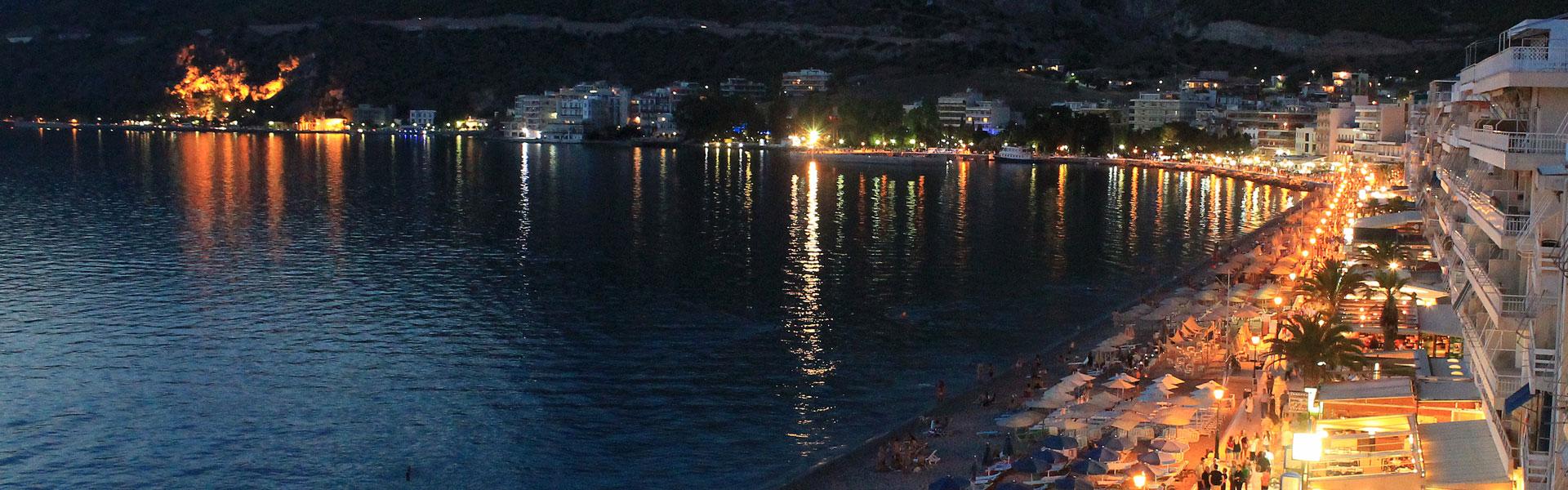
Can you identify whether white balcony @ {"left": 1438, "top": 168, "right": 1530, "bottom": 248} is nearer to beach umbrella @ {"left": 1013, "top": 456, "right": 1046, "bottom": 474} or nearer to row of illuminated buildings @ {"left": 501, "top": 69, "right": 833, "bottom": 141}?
beach umbrella @ {"left": 1013, "top": 456, "right": 1046, "bottom": 474}

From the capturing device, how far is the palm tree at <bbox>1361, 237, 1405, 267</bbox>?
2514 centimetres

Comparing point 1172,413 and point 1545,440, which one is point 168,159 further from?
point 1545,440

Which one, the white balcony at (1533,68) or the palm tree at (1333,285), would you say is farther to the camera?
the palm tree at (1333,285)

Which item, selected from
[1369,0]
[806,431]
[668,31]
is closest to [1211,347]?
[806,431]

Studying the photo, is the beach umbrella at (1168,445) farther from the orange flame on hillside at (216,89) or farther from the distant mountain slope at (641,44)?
the orange flame on hillside at (216,89)

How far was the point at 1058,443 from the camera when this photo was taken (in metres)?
16.0

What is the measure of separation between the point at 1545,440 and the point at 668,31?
474 feet

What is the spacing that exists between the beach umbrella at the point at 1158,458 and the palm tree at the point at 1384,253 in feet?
37.9

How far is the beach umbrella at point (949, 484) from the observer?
14.5 meters

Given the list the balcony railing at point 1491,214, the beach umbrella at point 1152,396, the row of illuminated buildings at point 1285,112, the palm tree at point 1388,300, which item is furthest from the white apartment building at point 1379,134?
the balcony railing at point 1491,214

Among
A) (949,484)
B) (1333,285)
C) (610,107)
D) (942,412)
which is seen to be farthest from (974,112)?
(949,484)

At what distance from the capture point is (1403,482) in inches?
449

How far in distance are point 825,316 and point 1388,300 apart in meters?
10.7

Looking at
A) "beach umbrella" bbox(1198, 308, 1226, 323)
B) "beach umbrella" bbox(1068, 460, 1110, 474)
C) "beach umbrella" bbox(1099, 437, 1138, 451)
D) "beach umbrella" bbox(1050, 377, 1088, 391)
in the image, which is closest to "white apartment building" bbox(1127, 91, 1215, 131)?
"beach umbrella" bbox(1198, 308, 1226, 323)
